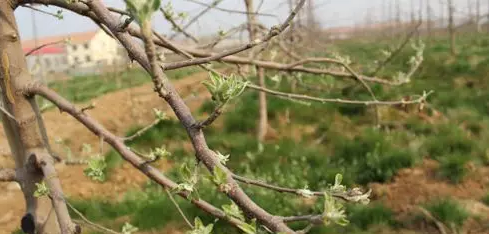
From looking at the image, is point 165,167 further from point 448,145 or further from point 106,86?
point 106,86

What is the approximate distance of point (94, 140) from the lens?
704cm

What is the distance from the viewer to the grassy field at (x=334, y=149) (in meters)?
4.26

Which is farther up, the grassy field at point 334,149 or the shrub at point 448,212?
the grassy field at point 334,149

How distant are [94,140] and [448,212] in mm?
4508

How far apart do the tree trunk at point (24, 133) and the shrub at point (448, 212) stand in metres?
2.92

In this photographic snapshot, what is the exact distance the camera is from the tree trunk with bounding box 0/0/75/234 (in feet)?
5.79

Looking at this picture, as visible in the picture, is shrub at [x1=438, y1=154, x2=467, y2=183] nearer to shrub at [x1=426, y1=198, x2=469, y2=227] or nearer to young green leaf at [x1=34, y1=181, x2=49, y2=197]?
shrub at [x1=426, y1=198, x2=469, y2=227]

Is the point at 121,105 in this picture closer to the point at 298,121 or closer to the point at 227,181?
the point at 298,121

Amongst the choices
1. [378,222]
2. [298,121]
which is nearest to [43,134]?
[378,222]

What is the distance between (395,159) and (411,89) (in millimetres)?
2963

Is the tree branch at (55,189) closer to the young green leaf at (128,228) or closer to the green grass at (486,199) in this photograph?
the young green leaf at (128,228)

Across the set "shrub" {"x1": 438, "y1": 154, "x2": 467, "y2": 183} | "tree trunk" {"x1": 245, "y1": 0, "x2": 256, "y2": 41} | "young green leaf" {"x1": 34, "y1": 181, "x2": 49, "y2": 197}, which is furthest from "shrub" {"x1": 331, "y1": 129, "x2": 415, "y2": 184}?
"young green leaf" {"x1": 34, "y1": 181, "x2": 49, "y2": 197}

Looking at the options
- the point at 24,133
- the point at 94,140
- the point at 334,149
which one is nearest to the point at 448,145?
the point at 334,149

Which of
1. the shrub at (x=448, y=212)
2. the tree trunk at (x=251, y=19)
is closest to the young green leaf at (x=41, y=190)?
the shrub at (x=448, y=212)
